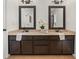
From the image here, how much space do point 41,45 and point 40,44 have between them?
0.17ft

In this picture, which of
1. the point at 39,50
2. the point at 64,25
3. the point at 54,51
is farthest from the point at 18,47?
the point at 64,25

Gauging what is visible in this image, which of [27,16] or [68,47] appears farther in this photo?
[27,16]

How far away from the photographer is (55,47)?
19.5 ft

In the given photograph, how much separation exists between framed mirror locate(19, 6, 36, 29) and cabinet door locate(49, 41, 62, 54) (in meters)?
1.30

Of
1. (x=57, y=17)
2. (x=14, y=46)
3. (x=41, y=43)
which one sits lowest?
(x=14, y=46)

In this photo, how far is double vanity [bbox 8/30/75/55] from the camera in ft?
19.4

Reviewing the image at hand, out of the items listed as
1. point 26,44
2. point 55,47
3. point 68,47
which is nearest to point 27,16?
point 26,44

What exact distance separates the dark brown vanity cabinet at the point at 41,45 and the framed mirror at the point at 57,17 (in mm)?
998

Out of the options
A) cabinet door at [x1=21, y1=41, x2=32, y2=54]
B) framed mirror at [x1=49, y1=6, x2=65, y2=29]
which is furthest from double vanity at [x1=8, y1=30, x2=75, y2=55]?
framed mirror at [x1=49, y1=6, x2=65, y2=29]

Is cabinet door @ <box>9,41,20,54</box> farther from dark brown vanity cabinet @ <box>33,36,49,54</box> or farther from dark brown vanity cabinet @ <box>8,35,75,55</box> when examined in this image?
dark brown vanity cabinet @ <box>33,36,49,54</box>

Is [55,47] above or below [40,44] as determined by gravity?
below

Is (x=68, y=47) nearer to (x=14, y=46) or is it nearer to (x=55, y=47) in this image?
(x=55, y=47)

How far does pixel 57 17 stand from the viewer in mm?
6750

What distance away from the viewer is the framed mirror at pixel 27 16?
675 centimetres
